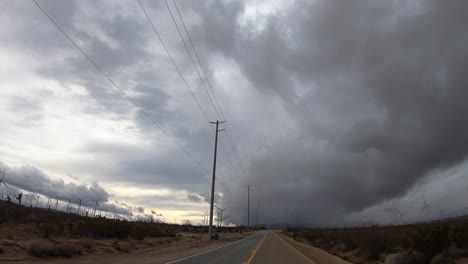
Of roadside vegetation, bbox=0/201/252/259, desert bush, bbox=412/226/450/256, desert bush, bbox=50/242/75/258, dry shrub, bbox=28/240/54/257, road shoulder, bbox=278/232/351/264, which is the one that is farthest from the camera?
road shoulder, bbox=278/232/351/264

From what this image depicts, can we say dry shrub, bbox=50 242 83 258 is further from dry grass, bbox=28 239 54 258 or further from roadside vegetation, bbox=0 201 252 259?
dry grass, bbox=28 239 54 258

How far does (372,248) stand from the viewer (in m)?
31.9

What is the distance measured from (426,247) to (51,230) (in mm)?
27745

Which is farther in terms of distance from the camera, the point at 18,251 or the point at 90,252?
the point at 90,252

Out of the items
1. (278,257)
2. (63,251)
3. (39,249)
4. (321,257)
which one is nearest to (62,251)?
(63,251)

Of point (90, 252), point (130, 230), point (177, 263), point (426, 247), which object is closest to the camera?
point (177, 263)

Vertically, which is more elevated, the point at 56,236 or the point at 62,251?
the point at 56,236

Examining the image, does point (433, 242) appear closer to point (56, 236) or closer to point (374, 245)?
point (374, 245)

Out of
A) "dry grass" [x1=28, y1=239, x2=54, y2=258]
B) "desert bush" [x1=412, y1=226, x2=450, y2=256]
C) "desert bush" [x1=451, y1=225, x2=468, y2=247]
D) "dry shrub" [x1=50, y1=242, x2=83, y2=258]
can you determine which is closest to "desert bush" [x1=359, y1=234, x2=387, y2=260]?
"desert bush" [x1=412, y1=226, x2=450, y2=256]

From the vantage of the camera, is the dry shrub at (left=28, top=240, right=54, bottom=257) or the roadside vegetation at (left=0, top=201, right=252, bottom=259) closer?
the dry shrub at (left=28, top=240, right=54, bottom=257)

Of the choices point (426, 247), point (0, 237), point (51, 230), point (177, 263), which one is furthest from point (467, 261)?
point (51, 230)

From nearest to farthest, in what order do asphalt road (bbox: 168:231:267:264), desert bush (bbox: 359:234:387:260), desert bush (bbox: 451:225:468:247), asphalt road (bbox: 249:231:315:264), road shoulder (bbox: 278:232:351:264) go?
asphalt road (bbox: 168:231:267:264) → asphalt road (bbox: 249:231:315:264) → desert bush (bbox: 451:225:468:247) → road shoulder (bbox: 278:232:351:264) → desert bush (bbox: 359:234:387:260)

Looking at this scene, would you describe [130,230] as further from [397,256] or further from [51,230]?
[397,256]

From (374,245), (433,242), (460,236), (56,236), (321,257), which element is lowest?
(321,257)
